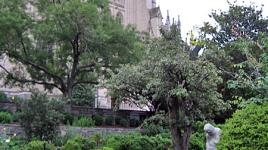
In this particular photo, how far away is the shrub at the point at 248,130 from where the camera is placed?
7.34 m

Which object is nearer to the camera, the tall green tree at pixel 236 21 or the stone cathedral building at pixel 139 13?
the tall green tree at pixel 236 21

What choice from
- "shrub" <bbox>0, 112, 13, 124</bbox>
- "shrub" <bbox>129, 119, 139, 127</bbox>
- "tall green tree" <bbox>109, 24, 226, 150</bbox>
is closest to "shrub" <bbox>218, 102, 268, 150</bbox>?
"tall green tree" <bbox>109, 24, 226, 150</bbox>

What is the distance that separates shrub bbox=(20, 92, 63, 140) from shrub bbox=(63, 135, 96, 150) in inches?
91.2

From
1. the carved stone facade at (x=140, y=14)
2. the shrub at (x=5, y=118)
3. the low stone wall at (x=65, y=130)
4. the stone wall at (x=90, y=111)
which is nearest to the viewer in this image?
the low stone wall at (x=65, y=130)

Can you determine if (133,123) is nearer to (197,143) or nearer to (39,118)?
(197,143)

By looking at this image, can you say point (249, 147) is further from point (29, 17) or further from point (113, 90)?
point (29, 17)

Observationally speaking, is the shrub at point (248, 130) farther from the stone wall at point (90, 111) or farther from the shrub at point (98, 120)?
the stone wall at point (90, 111)

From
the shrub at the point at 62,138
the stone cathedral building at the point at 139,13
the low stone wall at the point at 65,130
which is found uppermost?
the stone cathedral building at the point at 139,13

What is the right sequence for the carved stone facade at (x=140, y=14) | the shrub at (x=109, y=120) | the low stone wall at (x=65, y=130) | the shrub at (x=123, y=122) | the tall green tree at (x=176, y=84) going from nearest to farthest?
the tall green tree at (x=176, y=84), the low stone wall at (x=65, y=130), the shrub at (x=109, y=120), the shrub at (x=123, y=122), the carved stone facade at (x=140, y=14)

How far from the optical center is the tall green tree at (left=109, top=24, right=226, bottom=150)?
1322cm

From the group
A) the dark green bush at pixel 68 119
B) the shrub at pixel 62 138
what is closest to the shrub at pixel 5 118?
the shrub at pixel 62 138

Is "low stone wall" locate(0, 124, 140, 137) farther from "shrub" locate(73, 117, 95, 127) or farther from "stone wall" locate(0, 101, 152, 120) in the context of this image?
"stone wall" locate(0, 101, 152, 120)

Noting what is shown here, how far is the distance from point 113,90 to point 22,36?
28.9 feet

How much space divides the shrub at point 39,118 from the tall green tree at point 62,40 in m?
5.67
